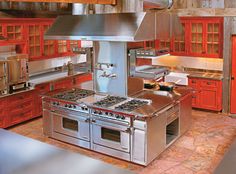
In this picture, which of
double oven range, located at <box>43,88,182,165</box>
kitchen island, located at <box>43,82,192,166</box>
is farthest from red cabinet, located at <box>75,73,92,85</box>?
double oven range, located at <box>43,88,182,165</box>

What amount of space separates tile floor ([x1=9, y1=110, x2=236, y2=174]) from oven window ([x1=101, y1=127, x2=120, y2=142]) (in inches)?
14.0

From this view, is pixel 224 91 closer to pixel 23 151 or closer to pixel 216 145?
pixel 216 145

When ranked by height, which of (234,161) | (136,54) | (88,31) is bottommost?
(234,161)

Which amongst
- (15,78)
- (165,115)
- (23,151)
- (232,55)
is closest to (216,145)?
(165,115)

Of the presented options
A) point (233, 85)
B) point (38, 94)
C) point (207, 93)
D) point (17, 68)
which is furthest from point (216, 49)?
point (17, 68)

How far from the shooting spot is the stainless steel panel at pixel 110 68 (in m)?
5.68

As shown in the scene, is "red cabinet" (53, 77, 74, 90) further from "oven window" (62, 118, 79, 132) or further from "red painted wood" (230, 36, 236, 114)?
"red painted wood" (230, 36, 236, 114)

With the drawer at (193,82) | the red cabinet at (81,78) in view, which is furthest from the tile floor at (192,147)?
the red cabinet at (81,78)

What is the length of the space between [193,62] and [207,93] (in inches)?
41.6

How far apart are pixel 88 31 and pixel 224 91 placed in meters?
4.40

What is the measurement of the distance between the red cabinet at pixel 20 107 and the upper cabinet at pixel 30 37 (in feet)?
3.57

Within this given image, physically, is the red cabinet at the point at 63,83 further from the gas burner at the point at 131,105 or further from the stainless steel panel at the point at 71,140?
the gas burner at the point at 131,105

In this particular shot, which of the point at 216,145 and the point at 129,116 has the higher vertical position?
the point at 129,116

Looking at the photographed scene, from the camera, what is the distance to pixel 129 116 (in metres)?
4.99
